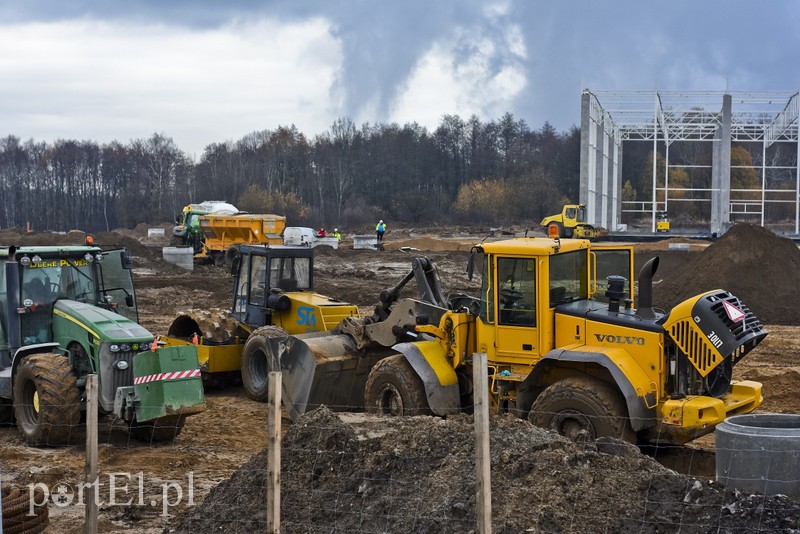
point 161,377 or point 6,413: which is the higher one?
point 161,377

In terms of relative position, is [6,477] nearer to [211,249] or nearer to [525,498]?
[525,498]

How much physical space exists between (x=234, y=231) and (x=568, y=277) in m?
27.0

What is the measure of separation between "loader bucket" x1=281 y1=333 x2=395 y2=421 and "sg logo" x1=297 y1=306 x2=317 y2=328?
4.88ft

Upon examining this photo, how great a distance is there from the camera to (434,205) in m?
76.4

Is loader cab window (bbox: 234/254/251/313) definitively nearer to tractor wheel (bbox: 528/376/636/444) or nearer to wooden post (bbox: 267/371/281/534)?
tractor wheel (bbox: 528/376/636/444)

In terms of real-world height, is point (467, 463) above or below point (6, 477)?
above

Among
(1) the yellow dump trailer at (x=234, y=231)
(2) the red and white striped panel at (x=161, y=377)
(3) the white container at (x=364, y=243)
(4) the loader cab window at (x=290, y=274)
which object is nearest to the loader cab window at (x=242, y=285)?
(4) the loader cab window at (x=290, y=274)

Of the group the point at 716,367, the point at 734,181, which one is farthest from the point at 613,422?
the point at 734,181

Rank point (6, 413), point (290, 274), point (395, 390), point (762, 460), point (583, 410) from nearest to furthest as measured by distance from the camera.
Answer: point (762, 460) < point (583, 410) < point (395, 390) < point (6, 413) < point (290, 274)

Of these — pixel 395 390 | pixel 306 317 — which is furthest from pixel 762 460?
pixel 306 317

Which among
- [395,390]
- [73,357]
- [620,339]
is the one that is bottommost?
[395,390]

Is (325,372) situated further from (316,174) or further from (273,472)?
(316,174)

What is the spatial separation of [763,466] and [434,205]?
69813 mm

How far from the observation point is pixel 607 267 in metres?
11.0
